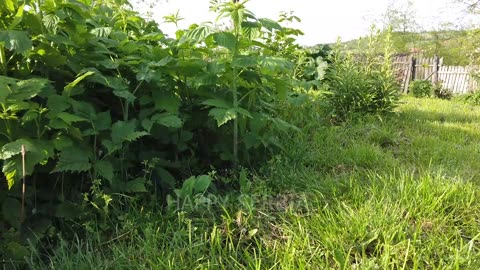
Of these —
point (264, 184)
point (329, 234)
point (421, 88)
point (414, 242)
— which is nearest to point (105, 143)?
point (264, 184)

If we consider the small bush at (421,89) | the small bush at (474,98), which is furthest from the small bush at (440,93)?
the small bush at (474,98)

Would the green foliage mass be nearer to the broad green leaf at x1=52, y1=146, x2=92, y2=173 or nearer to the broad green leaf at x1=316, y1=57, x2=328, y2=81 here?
the broad green leaf at x1=52, y1=146, x2=92, y2=173

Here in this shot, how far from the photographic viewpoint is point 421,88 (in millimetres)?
12453

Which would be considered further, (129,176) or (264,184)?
(264,184)

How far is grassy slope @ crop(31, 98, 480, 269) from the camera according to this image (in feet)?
5.05

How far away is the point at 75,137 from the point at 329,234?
133 cm

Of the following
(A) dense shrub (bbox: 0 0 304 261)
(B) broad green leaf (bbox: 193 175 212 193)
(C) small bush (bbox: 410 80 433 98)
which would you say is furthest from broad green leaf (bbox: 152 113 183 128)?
(C) small bush (bbox: 410 80 433 98)

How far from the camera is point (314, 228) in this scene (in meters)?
1.72

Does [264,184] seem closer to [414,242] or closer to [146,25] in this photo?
[414,242]

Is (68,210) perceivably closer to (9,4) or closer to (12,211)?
(12,211)

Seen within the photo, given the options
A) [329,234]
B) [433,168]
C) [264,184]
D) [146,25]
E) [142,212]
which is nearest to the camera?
[329,234]

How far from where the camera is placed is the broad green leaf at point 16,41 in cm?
148

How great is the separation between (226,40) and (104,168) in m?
0.98

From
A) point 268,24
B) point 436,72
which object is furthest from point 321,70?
point 436,72
